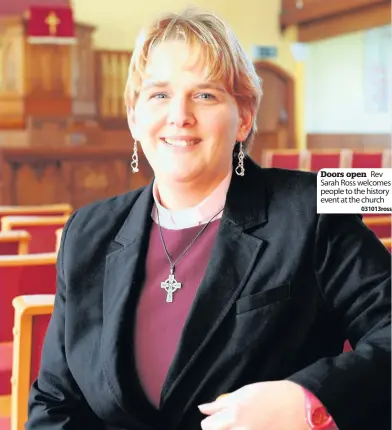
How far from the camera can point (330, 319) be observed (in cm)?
106

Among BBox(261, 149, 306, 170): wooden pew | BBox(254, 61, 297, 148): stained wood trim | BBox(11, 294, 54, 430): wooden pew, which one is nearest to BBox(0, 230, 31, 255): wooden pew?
BBox(11, 294, 54, 430): wooden pew

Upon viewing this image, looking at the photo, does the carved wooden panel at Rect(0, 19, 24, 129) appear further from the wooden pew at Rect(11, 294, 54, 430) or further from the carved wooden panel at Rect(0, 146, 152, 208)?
the wooden pew at Rect(11, 294, 54, 430)

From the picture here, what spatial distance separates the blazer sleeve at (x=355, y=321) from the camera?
98 cm

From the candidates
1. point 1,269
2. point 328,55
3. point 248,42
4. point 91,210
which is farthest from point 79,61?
point 91,210

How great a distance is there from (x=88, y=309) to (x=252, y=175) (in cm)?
30

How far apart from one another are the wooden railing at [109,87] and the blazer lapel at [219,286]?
8.19m

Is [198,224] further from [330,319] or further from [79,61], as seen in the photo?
[79,61]

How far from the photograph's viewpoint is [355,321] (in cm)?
102

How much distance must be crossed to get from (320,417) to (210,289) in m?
0.22

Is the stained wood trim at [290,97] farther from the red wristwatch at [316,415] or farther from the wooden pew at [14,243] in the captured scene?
the red wristwatch at [316,415]

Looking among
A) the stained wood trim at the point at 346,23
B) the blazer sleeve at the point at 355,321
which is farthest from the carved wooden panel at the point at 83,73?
the blazer sleeve at the point at 355,321

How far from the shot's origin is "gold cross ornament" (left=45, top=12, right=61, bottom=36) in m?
8.16

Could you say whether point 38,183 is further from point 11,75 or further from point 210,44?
point 210,44

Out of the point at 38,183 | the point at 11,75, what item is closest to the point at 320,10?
the point at 11,75
